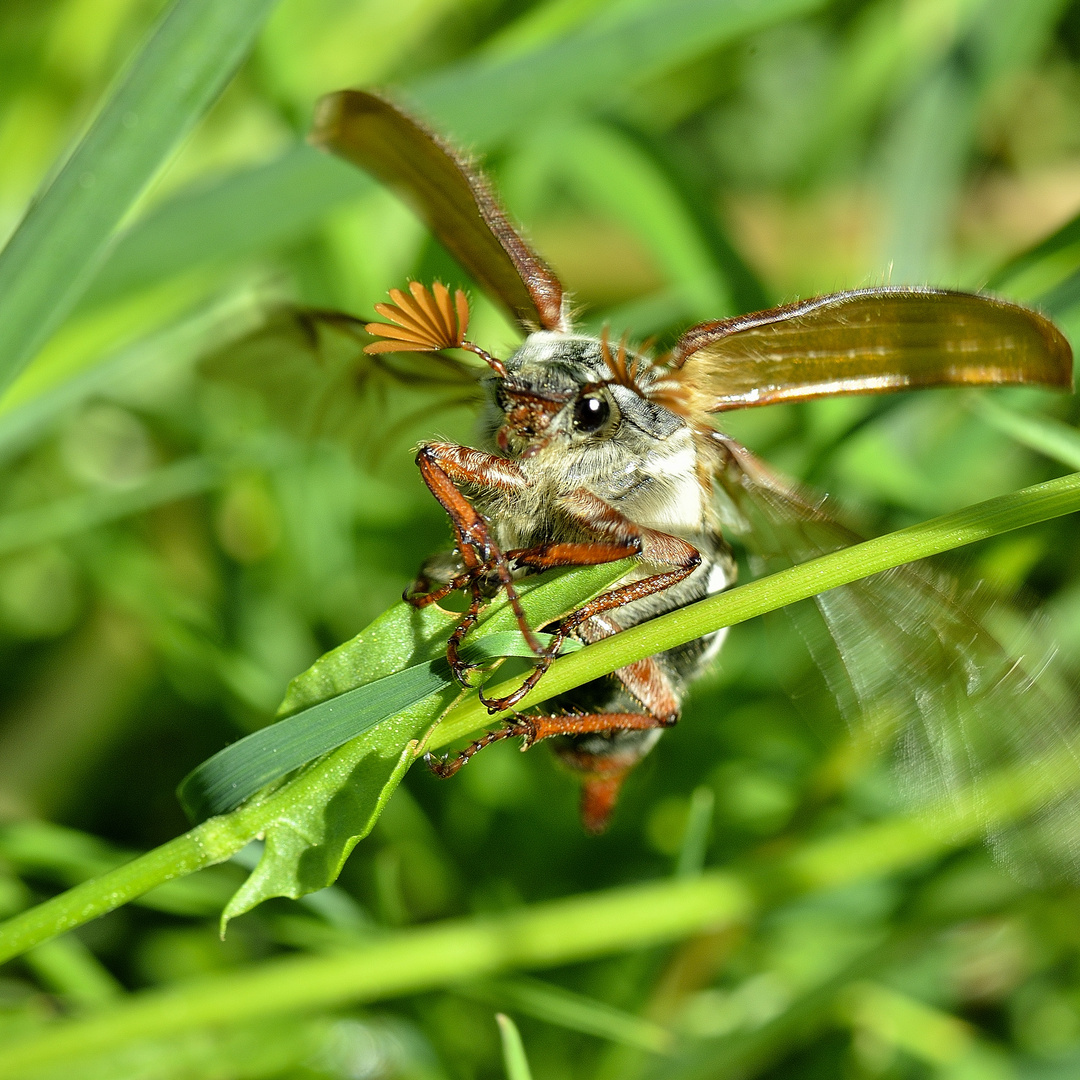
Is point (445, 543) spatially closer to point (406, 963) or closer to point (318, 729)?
point (406, 963)

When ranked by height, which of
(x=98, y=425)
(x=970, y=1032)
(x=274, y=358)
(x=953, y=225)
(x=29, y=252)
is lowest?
(x=970, y=1032)

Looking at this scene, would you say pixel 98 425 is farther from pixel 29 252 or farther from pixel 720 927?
pixel 720 927

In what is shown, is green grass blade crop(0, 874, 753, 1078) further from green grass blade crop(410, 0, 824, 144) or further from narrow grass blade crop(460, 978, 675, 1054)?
green grass blade crop(410, 0, 824, 144)

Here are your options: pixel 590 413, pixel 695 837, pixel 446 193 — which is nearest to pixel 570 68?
pixel 446 193

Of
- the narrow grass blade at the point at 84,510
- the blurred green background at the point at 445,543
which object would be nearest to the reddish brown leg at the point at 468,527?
the blurred green background at the point at 445,543

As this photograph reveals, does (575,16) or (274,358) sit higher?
(575,16)

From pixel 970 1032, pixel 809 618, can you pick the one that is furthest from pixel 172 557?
pixel 970 1032

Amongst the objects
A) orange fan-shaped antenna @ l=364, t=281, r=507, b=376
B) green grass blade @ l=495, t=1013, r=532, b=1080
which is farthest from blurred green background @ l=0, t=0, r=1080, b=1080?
orange fan-shaped antenna @ l=364, t=281, r=507, b=376
